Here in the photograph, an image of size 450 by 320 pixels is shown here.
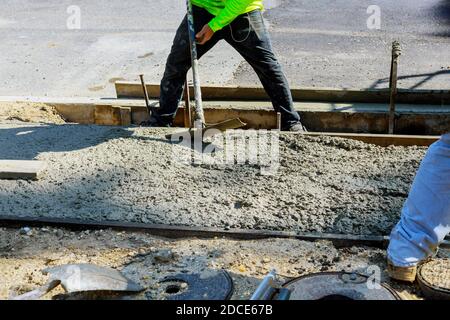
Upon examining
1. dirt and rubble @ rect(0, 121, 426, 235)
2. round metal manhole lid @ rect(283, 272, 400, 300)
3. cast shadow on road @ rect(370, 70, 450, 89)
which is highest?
cast shadow on road @ rect(370, 70, 450, 89)

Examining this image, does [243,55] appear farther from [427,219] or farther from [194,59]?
[427,219]

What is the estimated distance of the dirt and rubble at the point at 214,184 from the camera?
176 inches

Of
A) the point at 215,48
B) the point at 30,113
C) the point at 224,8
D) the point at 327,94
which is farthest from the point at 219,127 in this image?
the point at 215,48

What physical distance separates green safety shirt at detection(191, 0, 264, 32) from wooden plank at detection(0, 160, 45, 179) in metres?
1.87

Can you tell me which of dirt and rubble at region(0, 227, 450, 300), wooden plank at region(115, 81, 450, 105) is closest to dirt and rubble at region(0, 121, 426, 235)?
dirt and rubble at region(0, 227, 450, 300)

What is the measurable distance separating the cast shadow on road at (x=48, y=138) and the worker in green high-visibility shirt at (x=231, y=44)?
539 mm

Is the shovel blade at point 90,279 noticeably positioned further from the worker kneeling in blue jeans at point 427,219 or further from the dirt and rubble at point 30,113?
the dirt and rubble at point 30,113

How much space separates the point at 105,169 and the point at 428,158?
2.54 m

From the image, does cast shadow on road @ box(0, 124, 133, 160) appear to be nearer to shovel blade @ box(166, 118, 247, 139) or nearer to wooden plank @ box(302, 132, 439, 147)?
shovel blade @ box(166, 118, 247, 139)

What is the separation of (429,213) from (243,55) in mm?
2635

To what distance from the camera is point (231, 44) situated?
5809mm

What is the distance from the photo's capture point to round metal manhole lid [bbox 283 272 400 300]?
136 inches

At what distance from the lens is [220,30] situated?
566 centimetres

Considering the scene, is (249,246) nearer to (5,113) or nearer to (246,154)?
(246,154)
